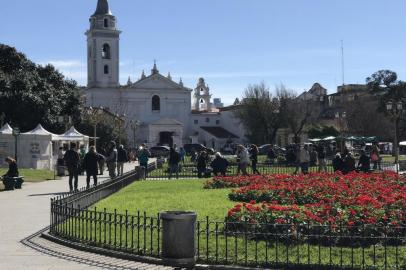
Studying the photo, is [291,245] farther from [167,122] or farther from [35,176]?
[167,122]

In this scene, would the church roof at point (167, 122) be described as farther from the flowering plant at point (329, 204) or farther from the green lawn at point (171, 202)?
the flowering plant at point (329, 204)

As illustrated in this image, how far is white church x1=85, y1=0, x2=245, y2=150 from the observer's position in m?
97.2

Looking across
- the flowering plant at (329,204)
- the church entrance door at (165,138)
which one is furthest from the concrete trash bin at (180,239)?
the church entrance door at (165,138)

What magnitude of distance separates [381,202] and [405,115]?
67.4 m

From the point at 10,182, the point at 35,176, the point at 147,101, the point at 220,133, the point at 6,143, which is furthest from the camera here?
the point at 220,133

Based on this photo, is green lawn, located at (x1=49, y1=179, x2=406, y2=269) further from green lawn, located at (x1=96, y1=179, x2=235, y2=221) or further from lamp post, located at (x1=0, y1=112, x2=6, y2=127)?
lamp post, located at (x1=0, y1=112, x2=6, y2=127)

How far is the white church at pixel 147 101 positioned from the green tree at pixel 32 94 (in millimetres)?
Answer: 29866

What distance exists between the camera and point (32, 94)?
53219 mm

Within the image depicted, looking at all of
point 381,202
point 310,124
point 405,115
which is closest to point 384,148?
point 405,115

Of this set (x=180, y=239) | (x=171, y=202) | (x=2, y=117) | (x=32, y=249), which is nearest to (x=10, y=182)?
(x=171, y=202)

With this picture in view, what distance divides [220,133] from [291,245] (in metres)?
95.2

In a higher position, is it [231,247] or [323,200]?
[323,200]

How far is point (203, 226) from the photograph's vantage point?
12.8m

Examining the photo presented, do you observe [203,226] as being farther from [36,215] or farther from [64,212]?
[36,215]
